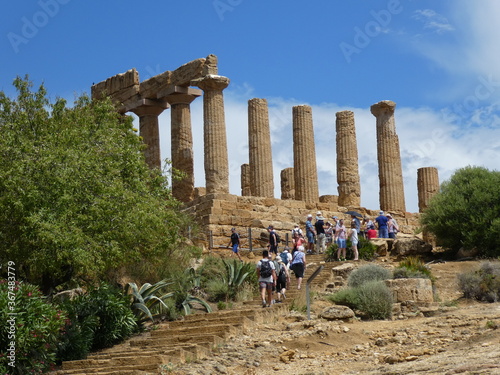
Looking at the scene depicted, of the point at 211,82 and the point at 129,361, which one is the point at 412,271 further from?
the point at 211,82

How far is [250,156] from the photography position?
131 ft

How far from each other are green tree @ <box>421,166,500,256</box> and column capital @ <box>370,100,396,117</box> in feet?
35.2

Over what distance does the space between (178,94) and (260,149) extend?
13.9 feet

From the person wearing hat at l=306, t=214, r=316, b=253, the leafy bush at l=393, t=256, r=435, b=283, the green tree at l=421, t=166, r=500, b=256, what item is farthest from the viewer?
the person wearing hat at l=306, t=214, r=316, b=253

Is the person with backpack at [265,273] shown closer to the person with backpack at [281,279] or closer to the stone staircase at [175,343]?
the stone staircase at [175,343]

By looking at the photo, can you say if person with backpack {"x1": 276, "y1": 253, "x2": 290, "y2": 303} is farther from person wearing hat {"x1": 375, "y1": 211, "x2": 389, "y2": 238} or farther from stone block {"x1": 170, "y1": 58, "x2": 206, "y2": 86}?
stone block {"x1": 170, "y1": 58, "x2": 206, "y2": 86}

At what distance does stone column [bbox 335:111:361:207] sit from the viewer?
40.9m

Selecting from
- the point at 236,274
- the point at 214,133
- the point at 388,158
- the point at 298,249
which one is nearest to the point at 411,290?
the point at 298,249

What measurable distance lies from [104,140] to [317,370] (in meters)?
9.96

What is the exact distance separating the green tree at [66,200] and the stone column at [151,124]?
50.4ft

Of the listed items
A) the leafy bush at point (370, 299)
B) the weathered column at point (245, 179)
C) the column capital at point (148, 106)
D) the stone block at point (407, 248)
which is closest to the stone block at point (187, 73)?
the column capital at point (148, 106)

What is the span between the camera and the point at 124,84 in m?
41.3

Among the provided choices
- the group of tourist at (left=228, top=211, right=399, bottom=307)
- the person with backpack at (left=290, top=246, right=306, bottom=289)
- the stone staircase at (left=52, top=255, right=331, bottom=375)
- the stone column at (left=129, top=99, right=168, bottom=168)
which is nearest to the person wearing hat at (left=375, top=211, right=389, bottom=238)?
the group of tourist at (left=228, top=211, right=399, bottom=307)

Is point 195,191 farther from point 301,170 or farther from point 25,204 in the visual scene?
point 25,204
